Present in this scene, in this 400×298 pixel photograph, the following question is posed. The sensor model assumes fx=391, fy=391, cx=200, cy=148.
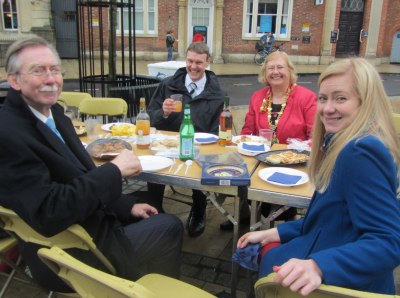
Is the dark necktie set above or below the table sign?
above

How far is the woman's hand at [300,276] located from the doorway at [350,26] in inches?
833

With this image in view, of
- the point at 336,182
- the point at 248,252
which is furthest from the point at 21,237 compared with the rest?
the point at 336,182

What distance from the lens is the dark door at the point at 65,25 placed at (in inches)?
727

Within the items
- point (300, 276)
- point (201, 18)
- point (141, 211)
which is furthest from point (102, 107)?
point (201, 18)

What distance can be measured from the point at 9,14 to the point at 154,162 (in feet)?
62.8

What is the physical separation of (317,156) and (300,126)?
1.67 metres

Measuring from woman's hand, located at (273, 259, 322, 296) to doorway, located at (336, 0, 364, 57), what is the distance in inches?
833

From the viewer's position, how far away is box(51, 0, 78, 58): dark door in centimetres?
1845

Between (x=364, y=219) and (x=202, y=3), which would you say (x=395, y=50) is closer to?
(x=202, y=3)

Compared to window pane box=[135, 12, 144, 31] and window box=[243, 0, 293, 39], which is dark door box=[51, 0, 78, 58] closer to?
window pane box=[135, 12, 144, 31]

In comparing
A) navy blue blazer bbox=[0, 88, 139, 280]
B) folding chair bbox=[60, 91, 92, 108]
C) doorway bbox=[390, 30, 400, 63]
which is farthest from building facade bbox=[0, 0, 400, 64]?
navy blue blazer bbox=[0, 88, 139, 280]

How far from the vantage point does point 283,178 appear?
89.2 inches

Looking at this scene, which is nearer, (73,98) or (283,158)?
(283,158)

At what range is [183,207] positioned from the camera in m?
4.07
